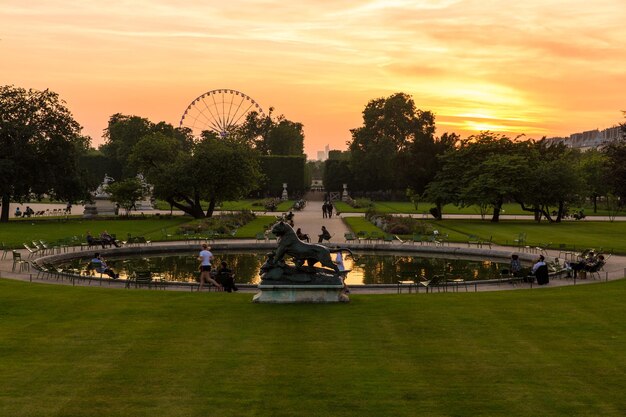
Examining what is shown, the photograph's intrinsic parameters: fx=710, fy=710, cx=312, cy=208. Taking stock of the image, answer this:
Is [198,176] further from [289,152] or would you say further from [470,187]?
[289,152]

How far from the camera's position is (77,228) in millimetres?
51000

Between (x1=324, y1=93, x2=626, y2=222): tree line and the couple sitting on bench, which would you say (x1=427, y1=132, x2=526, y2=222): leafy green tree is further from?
the couple sitting on bench

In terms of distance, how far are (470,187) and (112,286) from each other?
142ft

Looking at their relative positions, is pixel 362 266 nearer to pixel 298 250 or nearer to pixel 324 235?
pixel 324 235

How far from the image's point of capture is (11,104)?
59500 mm

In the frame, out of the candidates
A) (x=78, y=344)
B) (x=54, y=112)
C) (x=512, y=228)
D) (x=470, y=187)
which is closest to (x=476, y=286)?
(x=78, y=344)

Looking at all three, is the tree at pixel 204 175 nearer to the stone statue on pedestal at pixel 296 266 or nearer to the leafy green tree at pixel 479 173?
the leafy green tree at pixel 479 173

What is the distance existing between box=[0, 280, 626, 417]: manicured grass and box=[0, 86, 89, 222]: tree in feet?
134

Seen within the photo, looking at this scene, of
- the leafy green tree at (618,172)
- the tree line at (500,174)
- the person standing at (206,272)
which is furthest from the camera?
the tree line at (500,174)

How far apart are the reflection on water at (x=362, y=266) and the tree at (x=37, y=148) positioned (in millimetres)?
27167

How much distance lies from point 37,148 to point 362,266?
38496 mm

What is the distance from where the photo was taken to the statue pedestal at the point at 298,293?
1955 centimetres

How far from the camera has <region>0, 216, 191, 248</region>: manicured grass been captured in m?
43.1

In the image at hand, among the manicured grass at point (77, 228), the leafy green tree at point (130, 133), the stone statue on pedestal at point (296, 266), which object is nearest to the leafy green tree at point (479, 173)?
the manicured grass at point (77, 228)
